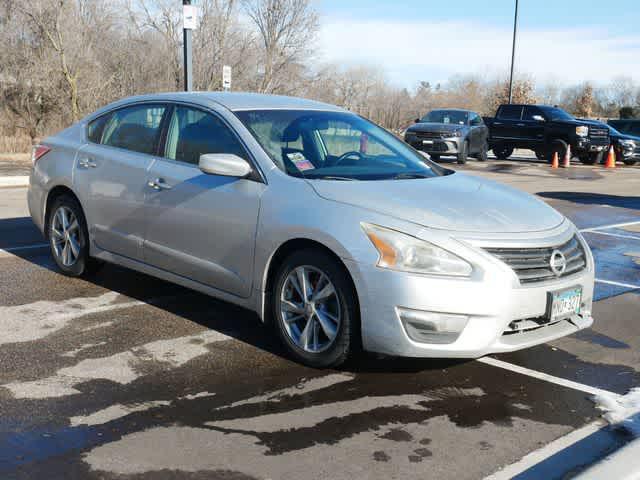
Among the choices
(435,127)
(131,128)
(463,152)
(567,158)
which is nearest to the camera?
(131,128)

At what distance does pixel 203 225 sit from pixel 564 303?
2350 millimetres

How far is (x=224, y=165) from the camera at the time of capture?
4.92 m

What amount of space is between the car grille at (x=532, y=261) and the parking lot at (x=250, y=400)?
0.66 metres

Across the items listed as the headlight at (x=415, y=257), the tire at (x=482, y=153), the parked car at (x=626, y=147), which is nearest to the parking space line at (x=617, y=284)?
the headlight at (x=415, y=257)

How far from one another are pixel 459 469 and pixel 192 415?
1.34 meters

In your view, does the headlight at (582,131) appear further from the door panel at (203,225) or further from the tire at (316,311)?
the tire at (316,311)

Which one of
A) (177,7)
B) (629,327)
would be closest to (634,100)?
(177,7)

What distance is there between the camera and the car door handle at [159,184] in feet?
18.2

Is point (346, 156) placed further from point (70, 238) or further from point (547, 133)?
point (547, 133)

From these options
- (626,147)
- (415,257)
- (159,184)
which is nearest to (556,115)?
(626,147)

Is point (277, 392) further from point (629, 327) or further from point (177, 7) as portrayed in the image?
point (177, 7)

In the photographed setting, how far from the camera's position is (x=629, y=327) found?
5938 millimetres

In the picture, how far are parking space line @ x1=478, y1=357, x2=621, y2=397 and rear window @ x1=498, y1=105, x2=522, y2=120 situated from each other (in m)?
24.1

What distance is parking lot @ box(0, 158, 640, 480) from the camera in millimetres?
3432
